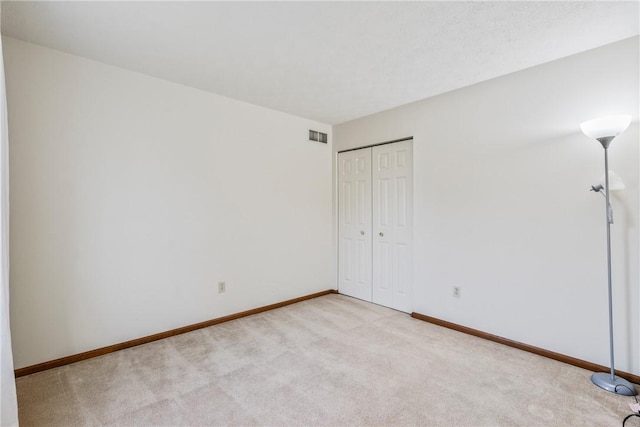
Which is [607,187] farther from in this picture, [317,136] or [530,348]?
[317,136]

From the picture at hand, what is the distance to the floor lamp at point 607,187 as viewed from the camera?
1.98 meters

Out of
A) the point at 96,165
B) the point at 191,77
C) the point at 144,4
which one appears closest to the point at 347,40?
the point at 144,4

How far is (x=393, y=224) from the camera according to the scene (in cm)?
371

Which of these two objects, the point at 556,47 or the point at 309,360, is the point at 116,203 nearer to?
the point at 309,360

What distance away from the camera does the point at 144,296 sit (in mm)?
2762

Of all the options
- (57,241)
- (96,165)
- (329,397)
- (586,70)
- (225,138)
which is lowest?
(329,397)

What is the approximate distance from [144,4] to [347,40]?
129 cm

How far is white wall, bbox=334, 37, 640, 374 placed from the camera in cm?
221

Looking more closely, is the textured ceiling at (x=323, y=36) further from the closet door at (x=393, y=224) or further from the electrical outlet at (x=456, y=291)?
the electrical outlet at (x=456, y=291)

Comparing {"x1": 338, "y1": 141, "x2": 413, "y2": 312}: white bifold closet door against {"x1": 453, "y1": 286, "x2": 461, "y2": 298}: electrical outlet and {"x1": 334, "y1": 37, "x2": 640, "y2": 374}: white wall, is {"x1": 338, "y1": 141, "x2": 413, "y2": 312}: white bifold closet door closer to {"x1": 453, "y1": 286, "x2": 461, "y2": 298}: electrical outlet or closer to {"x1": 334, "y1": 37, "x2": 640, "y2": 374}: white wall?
{"x1": 334, "y1": 37, "x2": 640, "y2": 374}: white wall

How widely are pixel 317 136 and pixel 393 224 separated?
1605 millimetres

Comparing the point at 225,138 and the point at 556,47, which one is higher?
the point at 556,47

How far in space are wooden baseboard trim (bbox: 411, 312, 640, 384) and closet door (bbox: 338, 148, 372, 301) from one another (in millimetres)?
950

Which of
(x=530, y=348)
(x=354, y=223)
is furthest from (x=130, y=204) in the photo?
(x=530, y=348)
